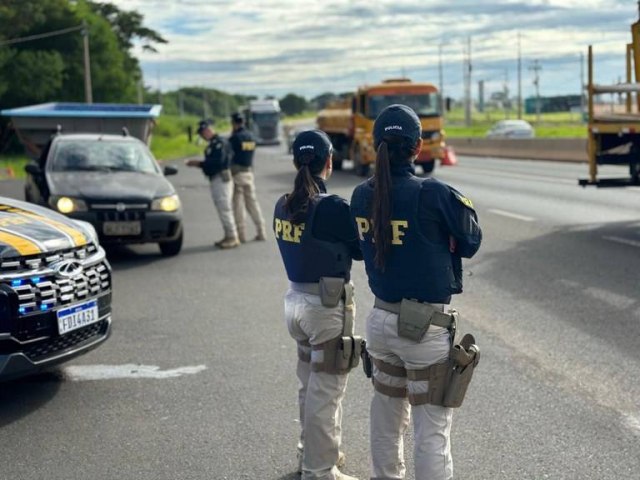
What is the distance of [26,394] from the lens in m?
6.12

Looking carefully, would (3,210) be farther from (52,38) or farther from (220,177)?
(52,38)

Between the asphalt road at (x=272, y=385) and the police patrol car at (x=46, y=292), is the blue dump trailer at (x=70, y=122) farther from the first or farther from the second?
the police patrol car at (x=46, y=292)

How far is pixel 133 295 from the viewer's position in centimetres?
970

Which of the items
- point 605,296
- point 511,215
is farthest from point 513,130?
point 605,296

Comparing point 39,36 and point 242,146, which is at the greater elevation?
point 39,36

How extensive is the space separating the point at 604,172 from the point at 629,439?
20.1 meters

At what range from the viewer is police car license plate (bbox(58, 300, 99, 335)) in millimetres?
5812

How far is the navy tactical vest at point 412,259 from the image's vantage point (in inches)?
145

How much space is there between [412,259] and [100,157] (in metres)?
9.50

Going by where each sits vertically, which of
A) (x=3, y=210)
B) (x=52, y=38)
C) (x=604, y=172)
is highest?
(x=52, y=38)

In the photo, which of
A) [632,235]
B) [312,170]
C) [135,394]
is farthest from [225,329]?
[632,235]

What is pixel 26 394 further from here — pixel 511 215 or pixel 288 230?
pixel 511 215

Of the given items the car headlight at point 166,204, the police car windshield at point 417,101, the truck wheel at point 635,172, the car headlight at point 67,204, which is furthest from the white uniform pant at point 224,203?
the police car windshield at point 417,101

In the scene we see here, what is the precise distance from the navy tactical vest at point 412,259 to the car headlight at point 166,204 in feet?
27.0
